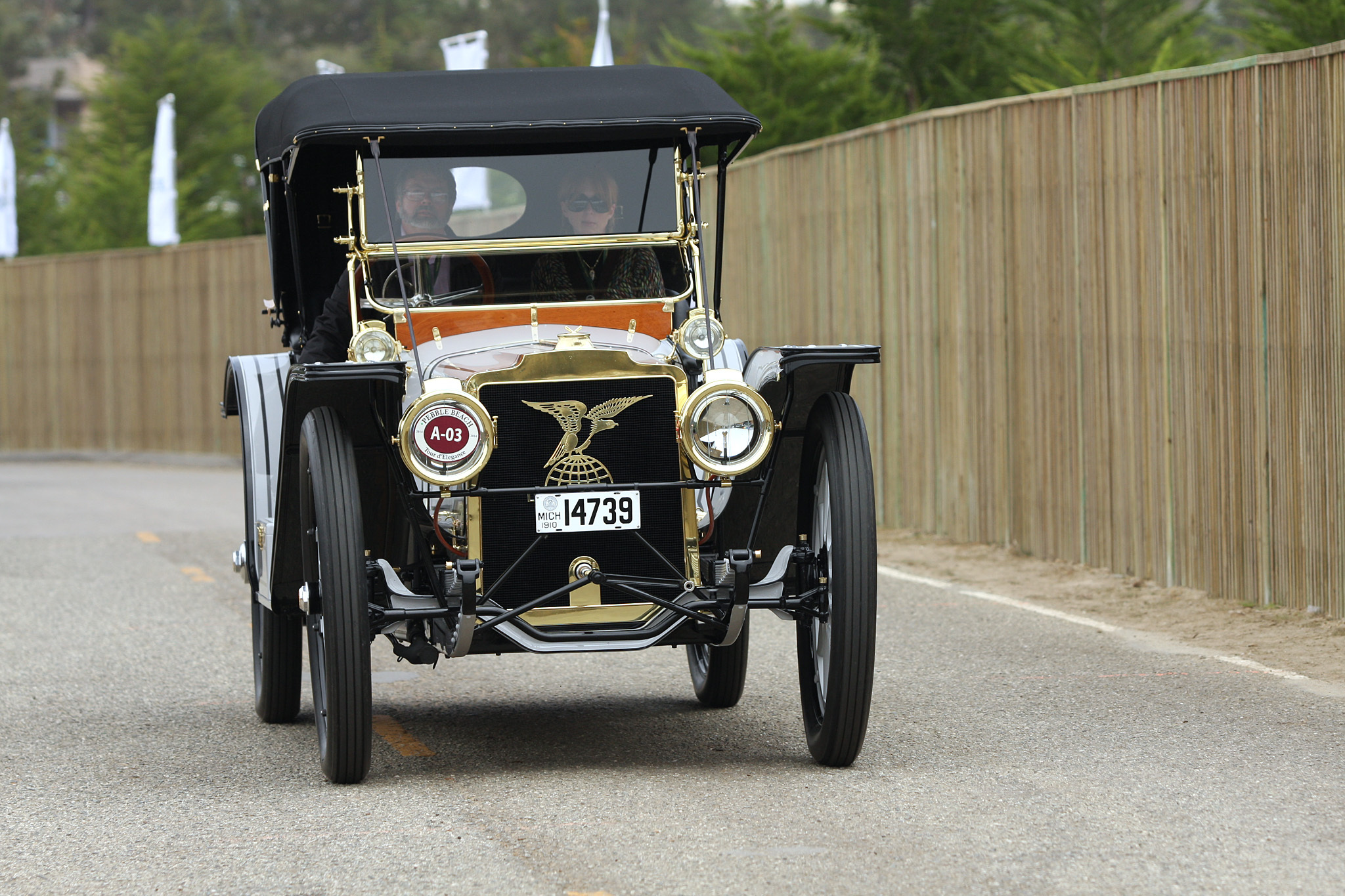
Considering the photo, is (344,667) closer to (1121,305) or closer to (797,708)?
(797,708)

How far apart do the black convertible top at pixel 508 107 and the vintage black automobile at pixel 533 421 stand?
0.02m

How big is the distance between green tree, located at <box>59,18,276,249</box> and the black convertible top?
3682 centimetres

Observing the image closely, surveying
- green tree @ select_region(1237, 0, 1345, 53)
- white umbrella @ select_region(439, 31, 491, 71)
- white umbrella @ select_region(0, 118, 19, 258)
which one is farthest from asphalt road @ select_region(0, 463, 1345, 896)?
white umbrella @ select_region(0, 118, 19, 258)

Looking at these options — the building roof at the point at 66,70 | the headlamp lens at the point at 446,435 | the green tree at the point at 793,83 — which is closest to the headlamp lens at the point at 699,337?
the headlamp lens at the point at 446,435

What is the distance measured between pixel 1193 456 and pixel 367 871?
20.3 ft

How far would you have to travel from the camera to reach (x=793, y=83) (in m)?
28.0

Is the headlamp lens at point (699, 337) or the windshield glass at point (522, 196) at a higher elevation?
the windshield glass at point (522, 196)

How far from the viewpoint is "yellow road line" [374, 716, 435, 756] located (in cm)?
654

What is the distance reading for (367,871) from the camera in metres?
4.85

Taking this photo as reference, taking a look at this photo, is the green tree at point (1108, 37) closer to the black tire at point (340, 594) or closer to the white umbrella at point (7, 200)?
the white umbrella at point (7, 200)

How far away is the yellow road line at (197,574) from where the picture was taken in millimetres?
12117

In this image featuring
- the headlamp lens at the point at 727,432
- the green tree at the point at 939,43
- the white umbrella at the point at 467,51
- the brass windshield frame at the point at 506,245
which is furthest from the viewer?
the green tree at the point at 939,43

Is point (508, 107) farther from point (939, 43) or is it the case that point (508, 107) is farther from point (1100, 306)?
point (939, 43)

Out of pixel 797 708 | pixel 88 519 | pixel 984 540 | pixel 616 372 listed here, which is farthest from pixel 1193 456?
pixel 88 519
